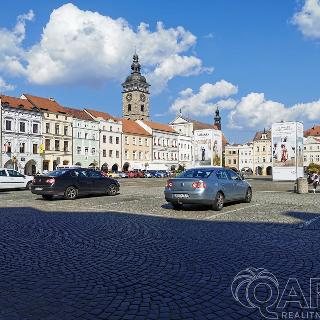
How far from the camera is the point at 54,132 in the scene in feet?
241

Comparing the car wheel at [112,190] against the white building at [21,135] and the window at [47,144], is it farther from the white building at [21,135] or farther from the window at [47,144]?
the window at [47,144]

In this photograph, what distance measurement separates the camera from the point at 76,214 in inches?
545

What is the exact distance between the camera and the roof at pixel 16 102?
65.4 metres

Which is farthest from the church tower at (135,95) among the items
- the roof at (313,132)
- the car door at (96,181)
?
the car door at (96,181)

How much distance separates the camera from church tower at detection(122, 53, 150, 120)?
12231 cm

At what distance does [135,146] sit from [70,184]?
74.4m

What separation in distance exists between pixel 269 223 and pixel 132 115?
113002mm

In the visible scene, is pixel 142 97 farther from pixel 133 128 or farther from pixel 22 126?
pixel 22 126

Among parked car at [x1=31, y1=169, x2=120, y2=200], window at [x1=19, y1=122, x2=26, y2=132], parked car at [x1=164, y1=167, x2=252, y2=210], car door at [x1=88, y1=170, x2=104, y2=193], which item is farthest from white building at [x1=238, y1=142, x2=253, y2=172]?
parked car at [x1=164, y1=167, x2=252, y2=210]

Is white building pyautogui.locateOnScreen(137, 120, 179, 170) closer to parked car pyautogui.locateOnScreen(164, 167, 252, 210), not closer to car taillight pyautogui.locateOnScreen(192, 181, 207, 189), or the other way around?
parked car pyautogui.locateOnScreen(164, 167, 252, 210)

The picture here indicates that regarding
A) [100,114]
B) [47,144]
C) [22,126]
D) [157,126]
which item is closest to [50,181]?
[22,126]

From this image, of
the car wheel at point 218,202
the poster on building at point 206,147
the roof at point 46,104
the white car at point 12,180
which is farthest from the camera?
the roof at point 46,104

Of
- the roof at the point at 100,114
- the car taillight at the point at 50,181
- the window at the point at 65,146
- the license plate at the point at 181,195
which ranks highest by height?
the roof at the point at 100,114
